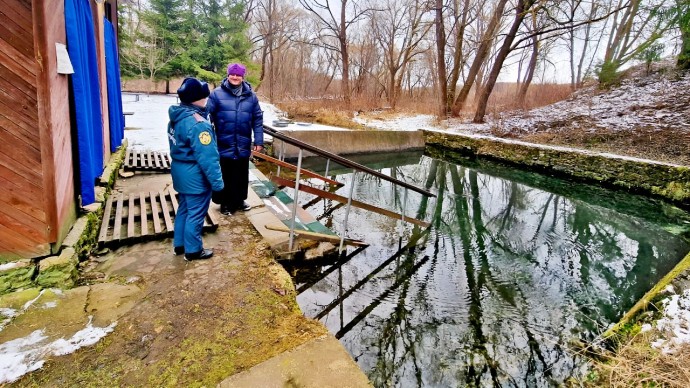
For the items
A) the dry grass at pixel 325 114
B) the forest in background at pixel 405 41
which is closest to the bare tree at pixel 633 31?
the forest in background at pixel 405 41

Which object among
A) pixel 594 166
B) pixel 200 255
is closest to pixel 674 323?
pixel 200 255

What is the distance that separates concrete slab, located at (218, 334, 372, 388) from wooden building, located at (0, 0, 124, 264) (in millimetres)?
1863

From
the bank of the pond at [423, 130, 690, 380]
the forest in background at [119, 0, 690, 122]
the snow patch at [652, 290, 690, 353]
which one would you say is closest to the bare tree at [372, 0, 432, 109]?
the forest in background at [119, 0, 690, 122]

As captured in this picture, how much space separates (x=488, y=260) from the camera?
16.2ft

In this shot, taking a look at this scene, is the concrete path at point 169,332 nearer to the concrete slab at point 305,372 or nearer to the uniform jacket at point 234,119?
the concrete slab at point 305,372

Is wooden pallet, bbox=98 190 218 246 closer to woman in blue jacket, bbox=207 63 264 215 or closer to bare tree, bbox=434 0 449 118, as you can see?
woman in blue jacket, bbox=207 63 264 215

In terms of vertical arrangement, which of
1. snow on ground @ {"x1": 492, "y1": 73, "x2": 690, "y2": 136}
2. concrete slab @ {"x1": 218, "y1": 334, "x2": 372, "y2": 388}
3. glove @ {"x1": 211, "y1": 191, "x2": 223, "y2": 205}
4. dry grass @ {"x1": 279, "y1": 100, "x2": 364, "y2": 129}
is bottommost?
concrete slab @ {"x1": 218, "y1": 334, "x2": 372, "y2": 388}

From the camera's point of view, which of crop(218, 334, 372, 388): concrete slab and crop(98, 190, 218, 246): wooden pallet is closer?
crop(218, 334, 372, 388): concrete slab

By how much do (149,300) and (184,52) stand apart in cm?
2079

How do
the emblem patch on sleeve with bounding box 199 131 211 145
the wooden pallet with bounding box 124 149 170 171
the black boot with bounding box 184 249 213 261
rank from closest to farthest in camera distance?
1. the emblem patch on sleeve with bounding box 199 131 211 145
2. the black boot with bounding box 184 249 213 261
3. the wooden pallet with bounding box 124 149 170 171

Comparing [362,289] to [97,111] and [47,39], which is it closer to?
[47,39]

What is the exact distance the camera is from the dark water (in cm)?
306

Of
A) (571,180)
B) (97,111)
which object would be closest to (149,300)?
(97,111)

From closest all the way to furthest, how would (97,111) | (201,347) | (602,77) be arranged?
(201,347)
(97,111)
(602,77)
